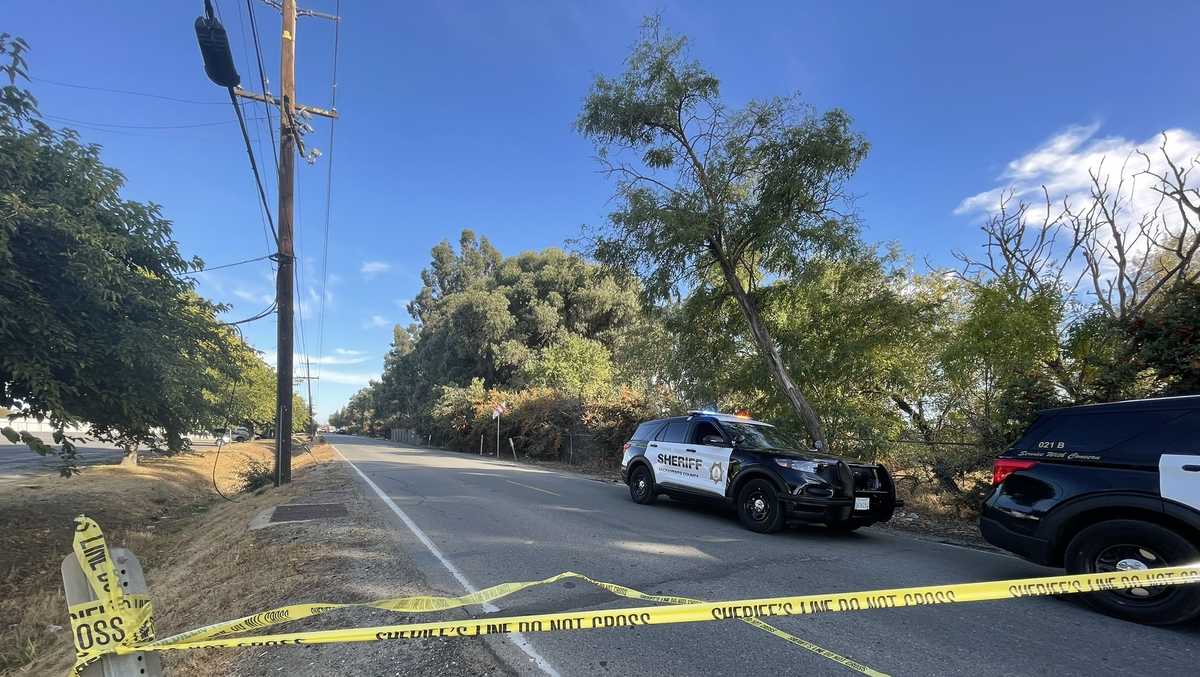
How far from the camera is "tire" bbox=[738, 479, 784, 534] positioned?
25.8ft

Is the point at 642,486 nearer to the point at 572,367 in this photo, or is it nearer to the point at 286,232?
the point at 286,232

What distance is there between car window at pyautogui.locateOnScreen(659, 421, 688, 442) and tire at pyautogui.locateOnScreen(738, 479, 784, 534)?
1.70 metres

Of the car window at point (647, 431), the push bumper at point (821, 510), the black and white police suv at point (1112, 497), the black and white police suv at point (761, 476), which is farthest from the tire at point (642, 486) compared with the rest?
the black and white police suv at point (1112, 497)

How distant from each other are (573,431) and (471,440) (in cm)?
1323

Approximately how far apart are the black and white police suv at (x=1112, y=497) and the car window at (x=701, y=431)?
4.13 metres

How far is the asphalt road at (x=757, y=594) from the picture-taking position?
3832mm

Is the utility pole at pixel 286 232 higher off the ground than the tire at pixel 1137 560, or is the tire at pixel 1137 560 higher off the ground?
the utility pole at pixel 286 232

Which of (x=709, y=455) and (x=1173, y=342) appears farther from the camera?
(x=709, y=455)

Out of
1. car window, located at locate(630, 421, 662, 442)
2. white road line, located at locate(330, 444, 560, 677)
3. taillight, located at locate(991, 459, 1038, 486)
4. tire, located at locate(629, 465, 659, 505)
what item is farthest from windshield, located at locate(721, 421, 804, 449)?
white road line, located at locate(330, 444, 560, 677)

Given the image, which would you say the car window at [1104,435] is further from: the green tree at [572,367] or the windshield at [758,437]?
the green tree at [572,367]

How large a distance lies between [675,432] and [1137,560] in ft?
20.5

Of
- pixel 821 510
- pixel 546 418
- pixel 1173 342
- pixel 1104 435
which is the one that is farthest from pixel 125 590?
pixel 546 418

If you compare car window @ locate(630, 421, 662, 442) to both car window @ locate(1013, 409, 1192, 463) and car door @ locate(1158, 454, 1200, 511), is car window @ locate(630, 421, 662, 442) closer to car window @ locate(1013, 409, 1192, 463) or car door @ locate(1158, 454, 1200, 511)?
car window @ locate(1013, 409, 1192, 463)

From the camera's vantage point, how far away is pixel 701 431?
959 centimetres
